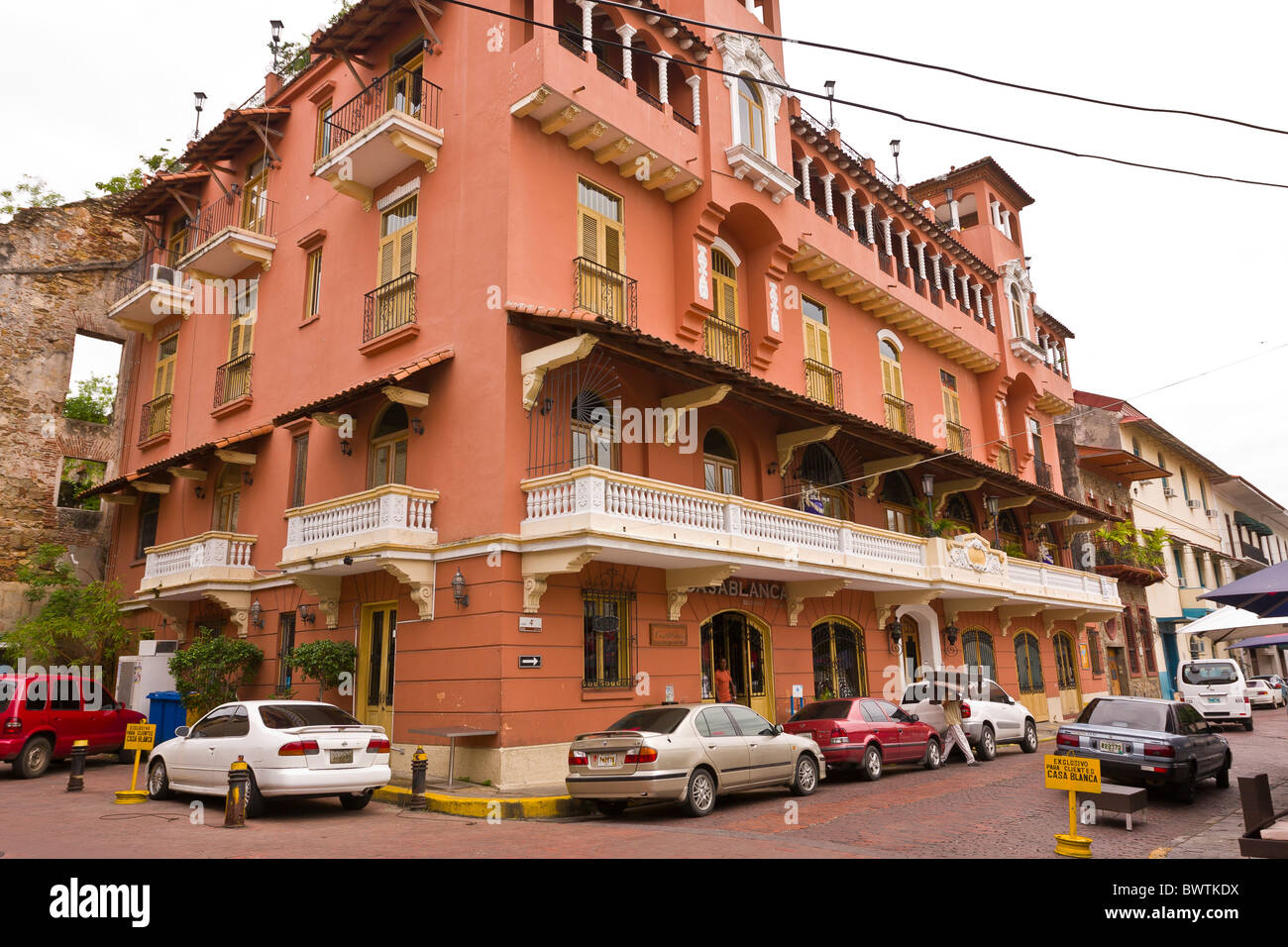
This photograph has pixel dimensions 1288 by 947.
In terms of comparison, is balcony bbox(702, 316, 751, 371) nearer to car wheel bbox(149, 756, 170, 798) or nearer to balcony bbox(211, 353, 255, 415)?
balcony bbox(211, 353, 255, 415)

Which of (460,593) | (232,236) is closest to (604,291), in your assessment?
(460,593)

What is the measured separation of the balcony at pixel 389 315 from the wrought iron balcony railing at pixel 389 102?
3.28 metres

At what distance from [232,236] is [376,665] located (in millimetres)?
11723

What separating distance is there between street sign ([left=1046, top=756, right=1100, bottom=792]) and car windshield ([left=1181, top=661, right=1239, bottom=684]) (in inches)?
970

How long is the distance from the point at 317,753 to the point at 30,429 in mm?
19339

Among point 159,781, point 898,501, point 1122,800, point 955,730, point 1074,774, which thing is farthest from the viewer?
point 898,501

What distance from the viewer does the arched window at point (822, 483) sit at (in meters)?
21.8

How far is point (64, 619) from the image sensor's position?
22.4 meters

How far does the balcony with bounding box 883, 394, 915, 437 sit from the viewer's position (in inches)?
1021

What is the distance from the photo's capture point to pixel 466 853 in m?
9.05

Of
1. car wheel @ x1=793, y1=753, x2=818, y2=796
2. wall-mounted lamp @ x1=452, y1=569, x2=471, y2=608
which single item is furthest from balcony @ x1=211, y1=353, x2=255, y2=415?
car wheel @ x1=793, y1=753, x2=818, y2=796

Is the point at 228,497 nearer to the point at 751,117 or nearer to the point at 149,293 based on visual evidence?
the point at 149,293
